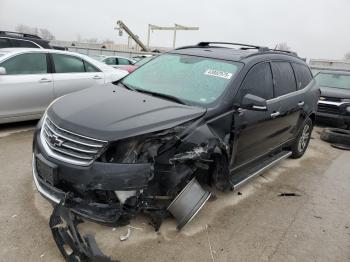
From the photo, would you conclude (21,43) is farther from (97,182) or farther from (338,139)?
(338,139)

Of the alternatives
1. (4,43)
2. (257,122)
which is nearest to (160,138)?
(257,122)

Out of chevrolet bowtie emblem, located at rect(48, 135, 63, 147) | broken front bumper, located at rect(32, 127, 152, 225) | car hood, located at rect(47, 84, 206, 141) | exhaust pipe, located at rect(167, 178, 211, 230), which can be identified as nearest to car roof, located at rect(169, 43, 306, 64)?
car hood, located at rect(47, 84, 206, 141)

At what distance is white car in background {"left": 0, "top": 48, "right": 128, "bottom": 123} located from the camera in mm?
5770

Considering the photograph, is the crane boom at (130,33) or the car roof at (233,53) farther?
the crane boom at (130,33)

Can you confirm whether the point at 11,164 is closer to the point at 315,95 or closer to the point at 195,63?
the point at 195,63

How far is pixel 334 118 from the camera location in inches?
357

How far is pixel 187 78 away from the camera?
3998mm

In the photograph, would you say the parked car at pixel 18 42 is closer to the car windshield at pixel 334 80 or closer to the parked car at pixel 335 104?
the parked car at pixel 335 104

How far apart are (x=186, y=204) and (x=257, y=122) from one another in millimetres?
1493

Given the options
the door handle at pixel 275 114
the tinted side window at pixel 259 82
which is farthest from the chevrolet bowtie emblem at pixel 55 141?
the door handle at pixel 275 114

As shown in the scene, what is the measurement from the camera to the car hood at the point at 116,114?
9.31 feet

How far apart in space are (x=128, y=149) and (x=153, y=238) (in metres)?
0.97

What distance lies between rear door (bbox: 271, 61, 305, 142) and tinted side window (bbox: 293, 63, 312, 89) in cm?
17

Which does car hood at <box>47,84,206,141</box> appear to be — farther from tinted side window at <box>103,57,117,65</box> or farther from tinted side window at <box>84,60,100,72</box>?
tinted side window at <box>103,57,117,65</box>
